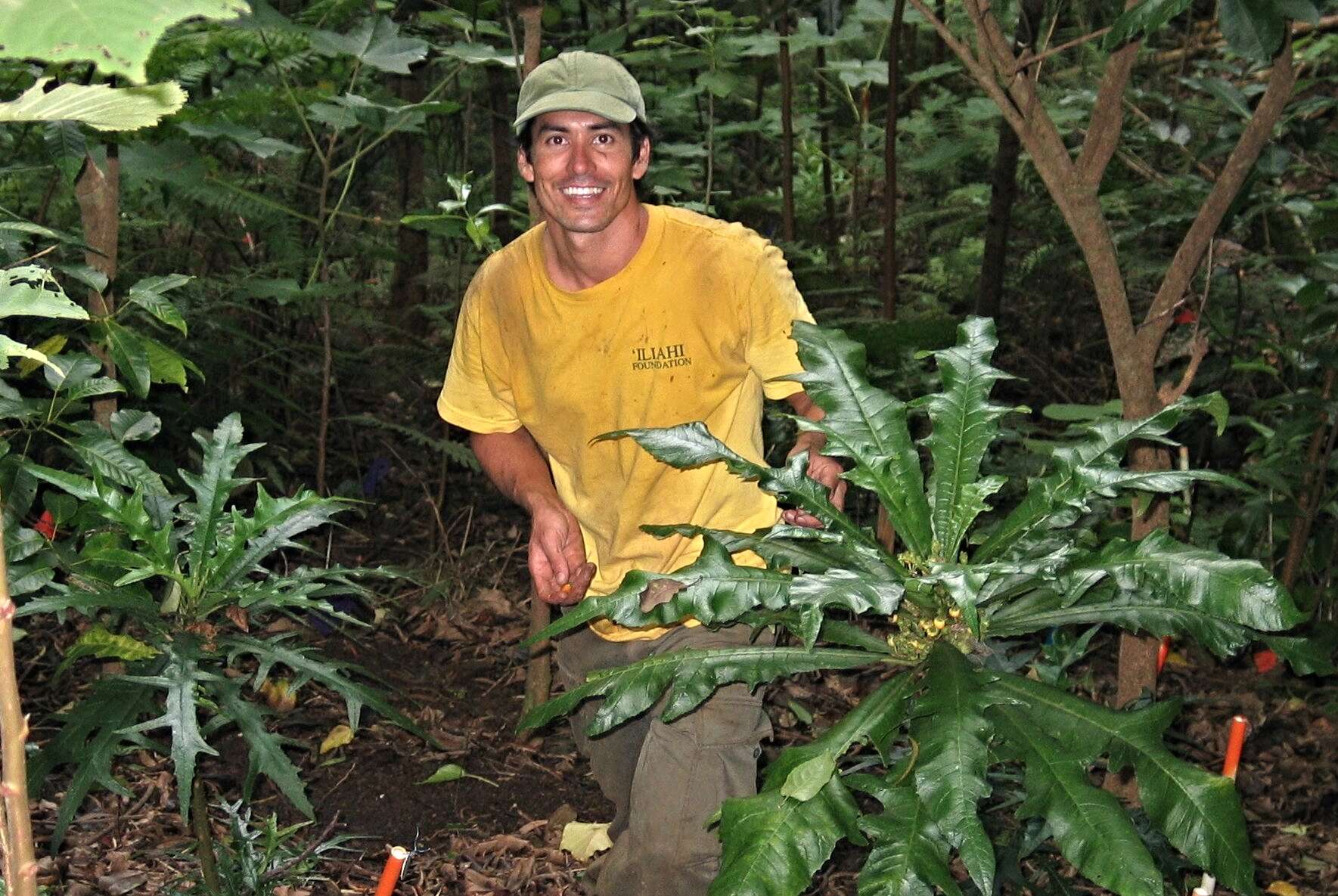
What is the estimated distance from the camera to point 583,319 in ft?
11.5

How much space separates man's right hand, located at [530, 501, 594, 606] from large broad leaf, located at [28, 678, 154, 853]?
0.83 m

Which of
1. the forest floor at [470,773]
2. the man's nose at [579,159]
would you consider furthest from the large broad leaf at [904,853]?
the man's nose at [579,159]

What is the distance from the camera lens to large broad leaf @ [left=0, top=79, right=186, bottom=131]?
119 cm

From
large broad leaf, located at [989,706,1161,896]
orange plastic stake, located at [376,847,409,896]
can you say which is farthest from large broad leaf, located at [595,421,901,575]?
orange plastic stake, located at [376,847,409,896]

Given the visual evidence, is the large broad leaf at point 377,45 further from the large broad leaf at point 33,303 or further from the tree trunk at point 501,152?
the large broad leaf at point 33,303

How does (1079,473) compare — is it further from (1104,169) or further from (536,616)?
(536,616)

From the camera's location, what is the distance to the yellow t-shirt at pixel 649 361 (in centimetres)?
343

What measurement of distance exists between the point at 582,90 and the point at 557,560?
1105 millimetres

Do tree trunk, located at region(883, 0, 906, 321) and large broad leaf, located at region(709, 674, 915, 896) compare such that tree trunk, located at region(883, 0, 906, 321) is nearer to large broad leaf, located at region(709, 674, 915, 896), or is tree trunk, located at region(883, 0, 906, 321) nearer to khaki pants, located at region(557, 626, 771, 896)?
khaki pants, located at region(557, 626, 771, 896)

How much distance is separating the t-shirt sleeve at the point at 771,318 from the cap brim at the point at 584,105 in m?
0.47

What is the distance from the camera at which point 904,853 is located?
2.24 m

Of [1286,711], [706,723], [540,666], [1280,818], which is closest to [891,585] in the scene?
[706,723]

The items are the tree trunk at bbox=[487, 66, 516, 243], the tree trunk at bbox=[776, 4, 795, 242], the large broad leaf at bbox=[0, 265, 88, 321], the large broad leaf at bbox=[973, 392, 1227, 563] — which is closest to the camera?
the large broad leaf at bbox=[0, 265, 88, 321]

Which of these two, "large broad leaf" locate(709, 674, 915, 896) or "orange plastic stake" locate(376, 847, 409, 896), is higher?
"orange plastic stake" locate(376, 847, 409, 896)
